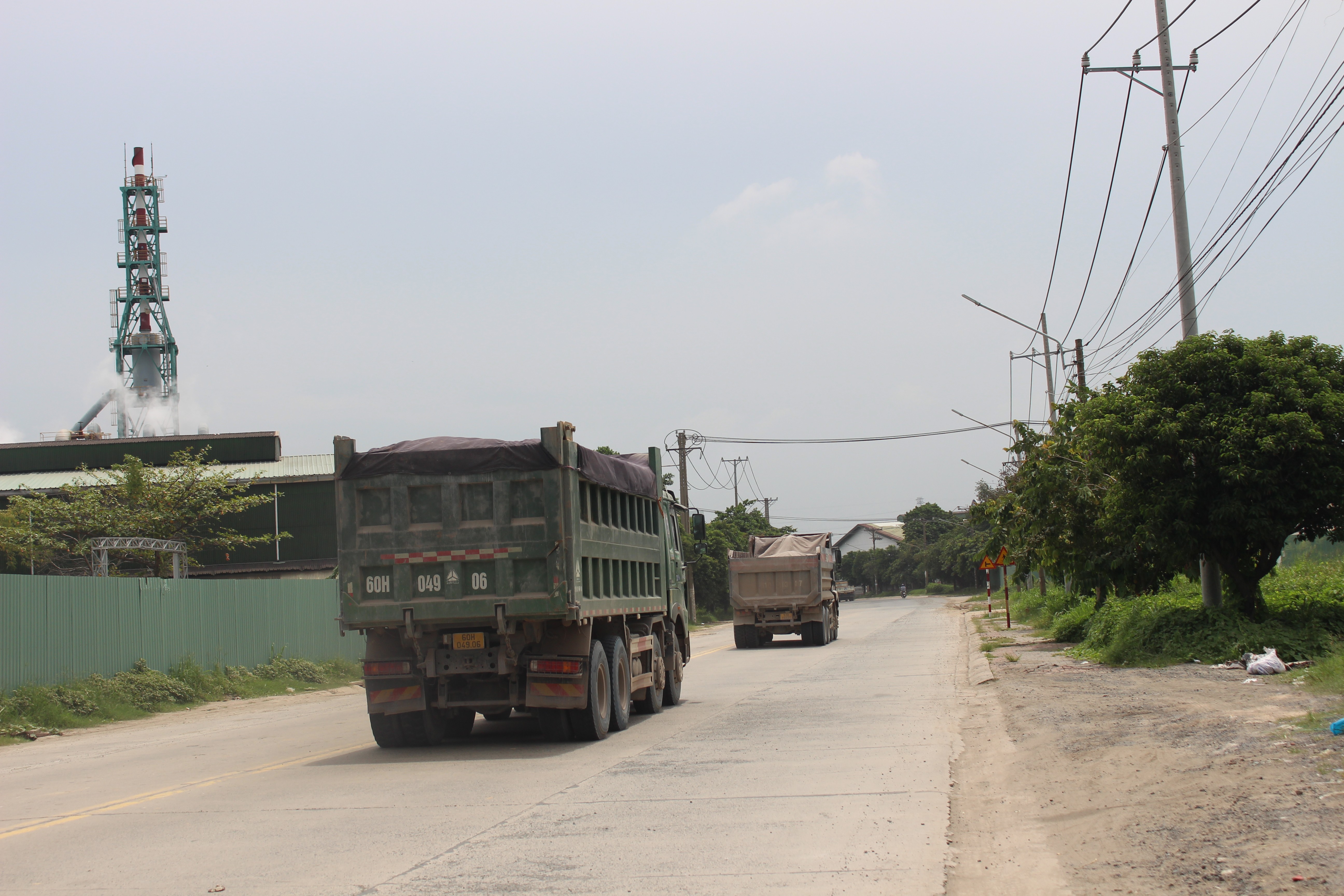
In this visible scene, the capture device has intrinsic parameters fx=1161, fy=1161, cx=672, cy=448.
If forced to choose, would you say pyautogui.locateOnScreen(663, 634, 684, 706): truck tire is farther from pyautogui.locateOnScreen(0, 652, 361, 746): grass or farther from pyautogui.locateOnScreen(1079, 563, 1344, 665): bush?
pyautogui.locateOnScreen(0, 652, 361, 746): grass

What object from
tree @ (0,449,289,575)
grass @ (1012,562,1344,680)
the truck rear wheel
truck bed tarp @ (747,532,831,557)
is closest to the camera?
the truck rear wheel

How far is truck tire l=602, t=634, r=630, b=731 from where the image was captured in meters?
12.8

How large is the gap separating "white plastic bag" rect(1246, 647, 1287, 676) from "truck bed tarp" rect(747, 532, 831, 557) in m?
16.4

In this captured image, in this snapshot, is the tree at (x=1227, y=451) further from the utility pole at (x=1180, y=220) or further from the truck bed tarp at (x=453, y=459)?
the truck bed tarp at (x=453, y=459)

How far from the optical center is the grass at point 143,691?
1627cm

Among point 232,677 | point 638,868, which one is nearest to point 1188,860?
point 638,868

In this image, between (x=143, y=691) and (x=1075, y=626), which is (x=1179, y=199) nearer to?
(x=1075, y=626)

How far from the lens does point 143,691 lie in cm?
1889

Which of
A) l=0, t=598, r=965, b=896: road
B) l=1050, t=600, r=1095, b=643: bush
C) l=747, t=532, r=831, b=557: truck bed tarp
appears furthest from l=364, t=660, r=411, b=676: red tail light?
l=747, t=532, r=831, b=557: truck bed tarp

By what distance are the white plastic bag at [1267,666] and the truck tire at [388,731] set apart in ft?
33.4

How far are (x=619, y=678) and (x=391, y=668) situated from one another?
2.62 metres

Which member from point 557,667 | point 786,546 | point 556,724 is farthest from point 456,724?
point 786,546

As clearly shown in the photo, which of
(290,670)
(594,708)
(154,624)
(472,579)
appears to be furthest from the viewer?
(290,670)

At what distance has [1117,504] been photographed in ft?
55.0
